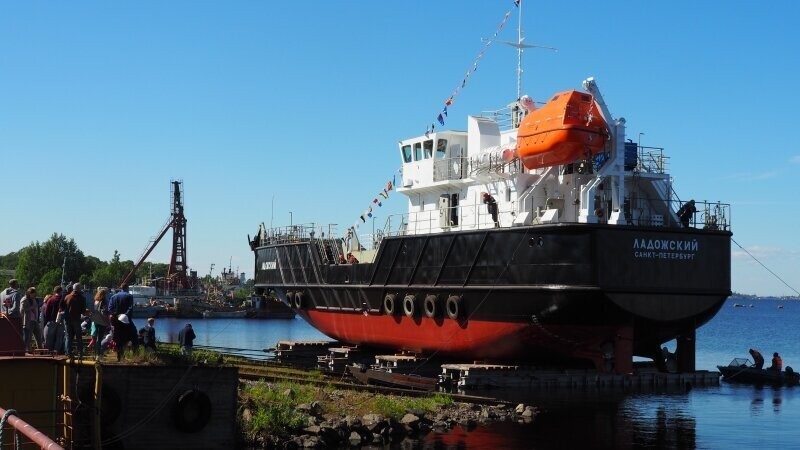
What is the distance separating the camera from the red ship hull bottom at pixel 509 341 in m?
24.2

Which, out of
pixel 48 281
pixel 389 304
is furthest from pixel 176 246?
pixel 389 304

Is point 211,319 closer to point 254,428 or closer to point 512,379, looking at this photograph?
point 512,379

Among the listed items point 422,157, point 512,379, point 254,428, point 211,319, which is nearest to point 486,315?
point 512,379

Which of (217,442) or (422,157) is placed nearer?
(217,442)

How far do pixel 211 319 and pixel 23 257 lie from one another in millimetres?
25191

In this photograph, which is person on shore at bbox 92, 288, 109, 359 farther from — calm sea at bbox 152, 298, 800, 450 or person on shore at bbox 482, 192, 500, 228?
person on shore at bbox 482, 192, 500, 228

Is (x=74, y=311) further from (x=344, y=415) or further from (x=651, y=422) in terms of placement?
(x=651, y=422)

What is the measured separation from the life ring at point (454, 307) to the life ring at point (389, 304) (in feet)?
9.00

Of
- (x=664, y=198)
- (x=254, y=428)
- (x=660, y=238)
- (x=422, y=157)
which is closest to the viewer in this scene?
(x=254, y=428)

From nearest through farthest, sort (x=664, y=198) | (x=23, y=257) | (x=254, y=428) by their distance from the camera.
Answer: (x=254, y=428) → (x=664, y=198) → (x=23, y=257)

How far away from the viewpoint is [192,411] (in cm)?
1461

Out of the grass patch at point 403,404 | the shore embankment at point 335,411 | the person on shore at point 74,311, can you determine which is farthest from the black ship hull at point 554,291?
the person on shore at point 74,311

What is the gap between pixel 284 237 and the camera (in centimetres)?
3706

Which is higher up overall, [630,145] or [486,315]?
[630,145]
